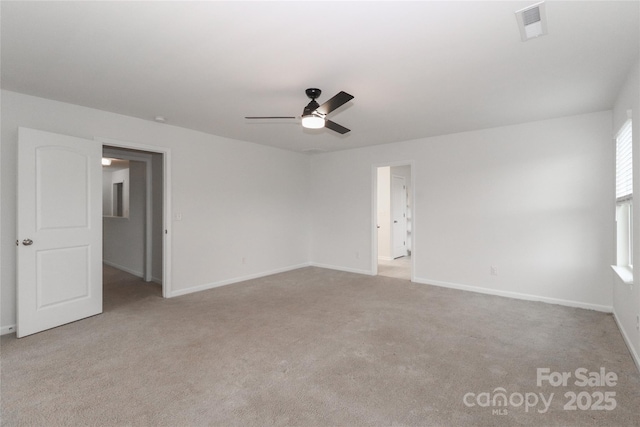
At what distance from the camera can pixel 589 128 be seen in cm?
377

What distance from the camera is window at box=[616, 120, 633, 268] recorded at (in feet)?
9.71

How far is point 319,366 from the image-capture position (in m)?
2.45

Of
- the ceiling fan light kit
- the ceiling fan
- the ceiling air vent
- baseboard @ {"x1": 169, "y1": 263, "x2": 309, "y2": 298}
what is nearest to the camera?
the ceiling air vent

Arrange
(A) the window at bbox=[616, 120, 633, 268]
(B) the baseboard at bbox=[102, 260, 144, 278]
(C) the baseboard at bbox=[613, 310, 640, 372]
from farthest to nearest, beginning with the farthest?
1. (B) the baseboard at bbox=[102, 260, 144, 278]
2. (A) the window at bbox=[616, 120, 633, 268]
3. (C) the baseboard at bbox=[613, 310, 640, 372]

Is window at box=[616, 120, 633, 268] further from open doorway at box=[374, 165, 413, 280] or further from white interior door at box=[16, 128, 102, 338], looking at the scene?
white interior door at box=[16, 128, 102, 338]

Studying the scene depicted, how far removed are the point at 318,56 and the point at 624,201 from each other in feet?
11.2

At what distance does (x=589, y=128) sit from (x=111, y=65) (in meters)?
5.15

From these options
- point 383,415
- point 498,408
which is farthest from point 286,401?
point 498,408

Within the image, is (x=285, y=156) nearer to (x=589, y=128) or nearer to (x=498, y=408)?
(x=589, y=128)

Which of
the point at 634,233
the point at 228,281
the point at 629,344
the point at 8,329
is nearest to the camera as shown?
the point at 634,233

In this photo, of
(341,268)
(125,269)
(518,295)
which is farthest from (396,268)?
(125,269)

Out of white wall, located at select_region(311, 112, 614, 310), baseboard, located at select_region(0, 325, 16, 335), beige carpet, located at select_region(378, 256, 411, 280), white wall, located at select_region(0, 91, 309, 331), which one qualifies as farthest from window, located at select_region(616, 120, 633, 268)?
baseboard, located at select_region(0, 325, 16, 335)

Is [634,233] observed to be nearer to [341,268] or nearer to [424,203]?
[424,203]

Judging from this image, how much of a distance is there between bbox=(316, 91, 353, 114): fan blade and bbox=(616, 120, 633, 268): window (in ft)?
8.75
